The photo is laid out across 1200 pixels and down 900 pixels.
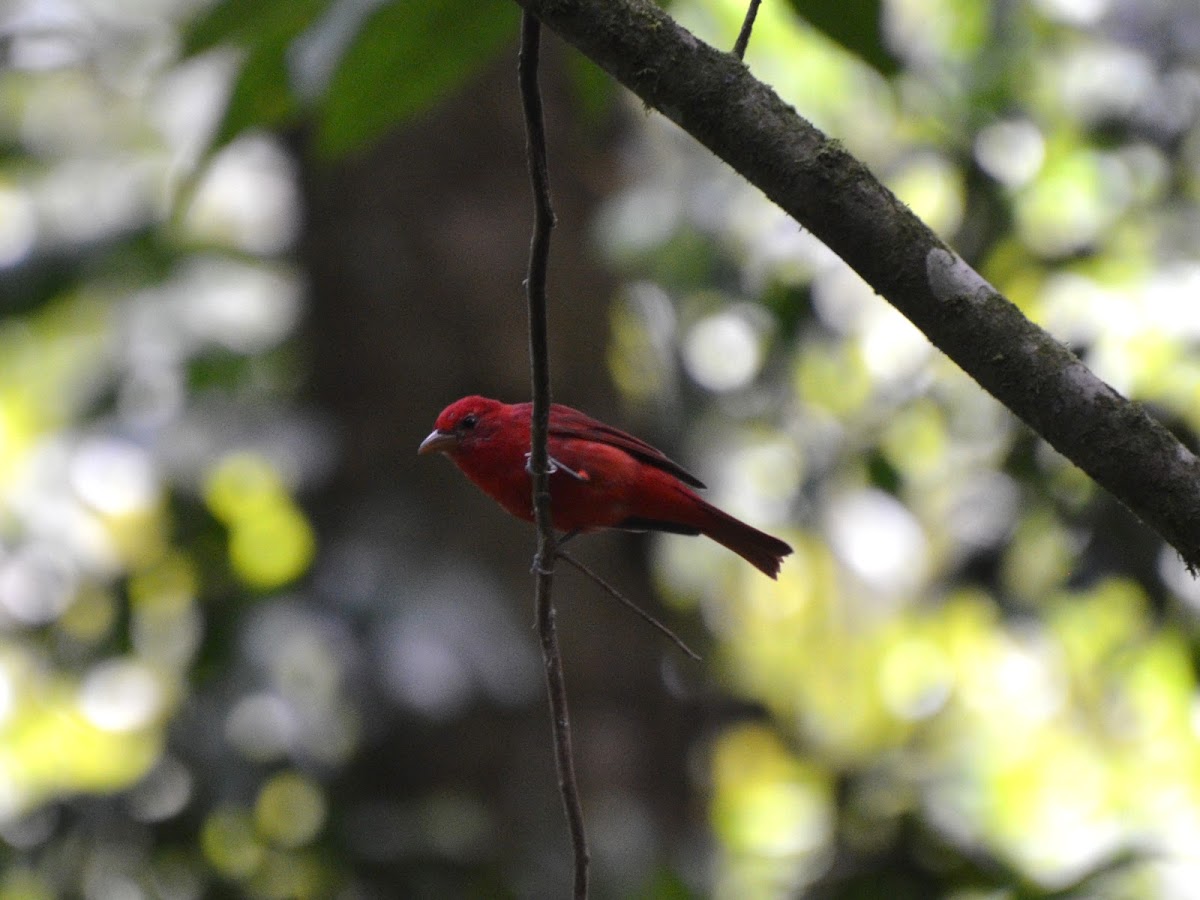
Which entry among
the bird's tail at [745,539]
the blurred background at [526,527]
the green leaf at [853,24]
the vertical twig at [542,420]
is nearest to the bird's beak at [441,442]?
the bird's tail at [745,539]

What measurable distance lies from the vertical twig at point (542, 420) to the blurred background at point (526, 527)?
1.69 meters

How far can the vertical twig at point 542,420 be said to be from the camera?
66.2 inches

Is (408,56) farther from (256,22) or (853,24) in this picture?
(853,24)

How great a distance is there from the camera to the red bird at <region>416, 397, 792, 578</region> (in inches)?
127

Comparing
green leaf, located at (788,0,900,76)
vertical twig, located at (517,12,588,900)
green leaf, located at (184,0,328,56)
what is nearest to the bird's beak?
vertical twig, located at (517,12,588,900)

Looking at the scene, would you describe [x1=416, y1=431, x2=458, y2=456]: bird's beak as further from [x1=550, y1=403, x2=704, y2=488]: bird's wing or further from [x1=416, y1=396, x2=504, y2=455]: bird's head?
[x1=550, y1=403, x2=704, y2=488]: bird's wing

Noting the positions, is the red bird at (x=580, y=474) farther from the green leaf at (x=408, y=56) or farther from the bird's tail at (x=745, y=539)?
the green leaf at (x=408, y=56)

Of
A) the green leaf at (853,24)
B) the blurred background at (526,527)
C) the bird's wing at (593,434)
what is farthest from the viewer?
the blurred background at (526,527)

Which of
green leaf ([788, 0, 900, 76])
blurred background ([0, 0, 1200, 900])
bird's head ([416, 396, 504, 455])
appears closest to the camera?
green leaf ([788, 0, 900, 76])

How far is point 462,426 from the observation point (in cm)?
335

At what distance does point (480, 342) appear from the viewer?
579cm

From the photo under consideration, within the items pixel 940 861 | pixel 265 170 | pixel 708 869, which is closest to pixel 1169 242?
pixel 940 861

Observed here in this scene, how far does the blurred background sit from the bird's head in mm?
807

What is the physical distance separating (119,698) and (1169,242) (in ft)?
13.4
